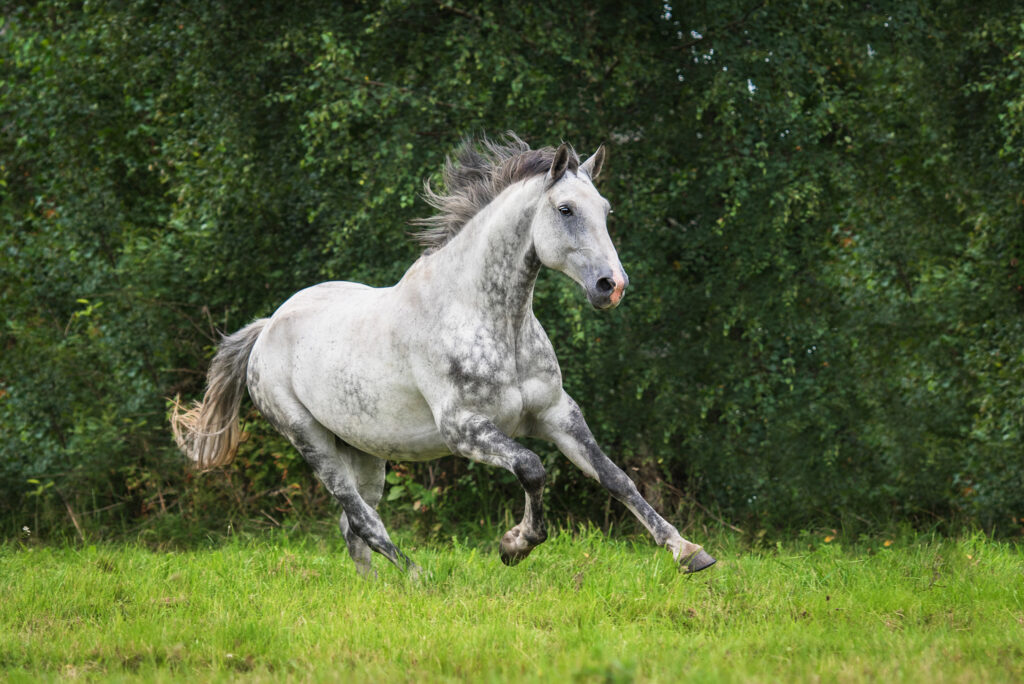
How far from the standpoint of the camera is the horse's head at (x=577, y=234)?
4.79 meters

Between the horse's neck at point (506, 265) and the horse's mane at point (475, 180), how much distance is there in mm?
167

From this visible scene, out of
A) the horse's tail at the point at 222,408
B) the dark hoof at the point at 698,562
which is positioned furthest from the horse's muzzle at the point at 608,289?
the horse's tail at the point at 222,408

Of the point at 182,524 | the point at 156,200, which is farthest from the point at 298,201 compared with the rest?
the point at 182,524

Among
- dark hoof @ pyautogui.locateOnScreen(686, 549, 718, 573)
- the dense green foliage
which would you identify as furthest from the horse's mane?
the dense green foliage

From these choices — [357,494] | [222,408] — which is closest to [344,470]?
[357,494]

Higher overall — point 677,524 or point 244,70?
point 244,70

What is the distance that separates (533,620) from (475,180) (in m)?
2.36

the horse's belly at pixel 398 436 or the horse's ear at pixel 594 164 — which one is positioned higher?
the horse's ear at pixel 594 164

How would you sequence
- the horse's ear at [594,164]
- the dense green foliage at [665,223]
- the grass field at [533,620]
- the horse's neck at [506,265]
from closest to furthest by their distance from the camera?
1. the grass field at [533,620]
2. the horse's neck at [506,265]
3. the horse's ear at [594,164]
4. the dense green foliage at [665,223]

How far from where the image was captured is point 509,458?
16.9ft

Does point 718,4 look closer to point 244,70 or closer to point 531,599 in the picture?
point 244,70

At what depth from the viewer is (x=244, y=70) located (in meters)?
9.41

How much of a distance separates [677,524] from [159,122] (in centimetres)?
639

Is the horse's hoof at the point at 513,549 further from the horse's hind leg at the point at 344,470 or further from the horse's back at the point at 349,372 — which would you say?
the horse's hind leg at the point at 344,470
